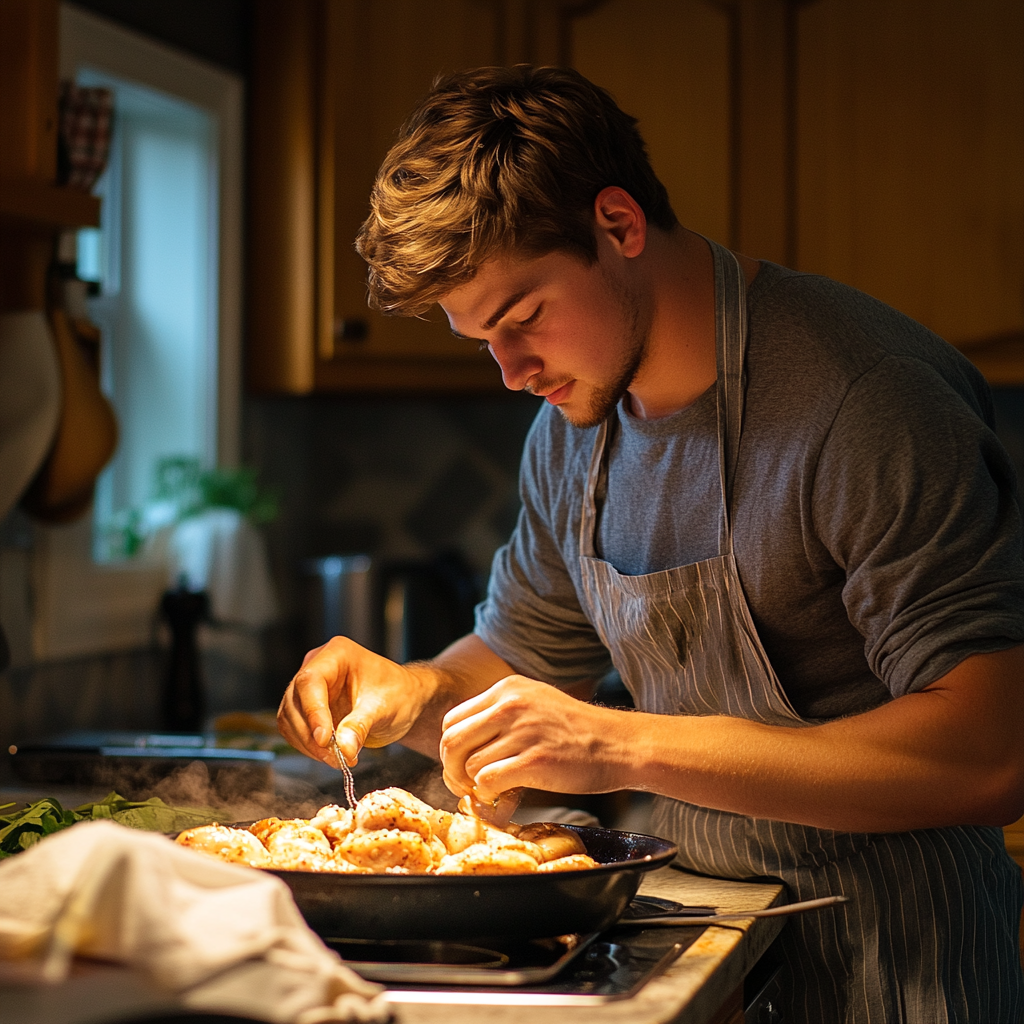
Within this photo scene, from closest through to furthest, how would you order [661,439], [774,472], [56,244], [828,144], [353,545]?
[774,472] → [661,439] → [56,244] → [828,144] → [353,545]

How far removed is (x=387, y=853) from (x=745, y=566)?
19.1 inches

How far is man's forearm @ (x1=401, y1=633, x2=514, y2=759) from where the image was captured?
152 centimetres

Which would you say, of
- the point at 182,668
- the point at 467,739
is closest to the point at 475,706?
the point at 467,739

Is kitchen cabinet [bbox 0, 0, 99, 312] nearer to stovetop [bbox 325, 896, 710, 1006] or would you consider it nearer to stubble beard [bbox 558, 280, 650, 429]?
stubble beard [bbox 558, 280, 650, 429]

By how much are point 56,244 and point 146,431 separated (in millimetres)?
724

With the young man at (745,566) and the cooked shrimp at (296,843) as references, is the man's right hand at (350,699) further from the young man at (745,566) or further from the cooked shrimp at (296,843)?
the cooked shrimp at (296,843)

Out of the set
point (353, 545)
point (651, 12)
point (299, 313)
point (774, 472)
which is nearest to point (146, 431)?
point (299, 313)

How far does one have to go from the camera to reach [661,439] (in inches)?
57.0

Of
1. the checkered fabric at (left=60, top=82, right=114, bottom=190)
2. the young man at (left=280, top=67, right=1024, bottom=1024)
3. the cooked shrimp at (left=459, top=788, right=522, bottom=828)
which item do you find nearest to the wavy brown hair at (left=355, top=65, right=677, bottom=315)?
the young man at (left=280, top=67, right=1024, bottom=1024)

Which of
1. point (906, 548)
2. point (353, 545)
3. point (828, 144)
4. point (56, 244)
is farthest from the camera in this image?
point (353, 545)

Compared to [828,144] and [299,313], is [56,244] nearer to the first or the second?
[299,313]

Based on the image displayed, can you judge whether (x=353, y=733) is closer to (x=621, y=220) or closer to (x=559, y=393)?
(x=559, y=393)

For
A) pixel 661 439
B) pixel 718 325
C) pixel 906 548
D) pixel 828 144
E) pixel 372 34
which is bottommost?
pixel 906 548

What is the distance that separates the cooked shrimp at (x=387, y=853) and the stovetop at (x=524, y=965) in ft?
0.21
